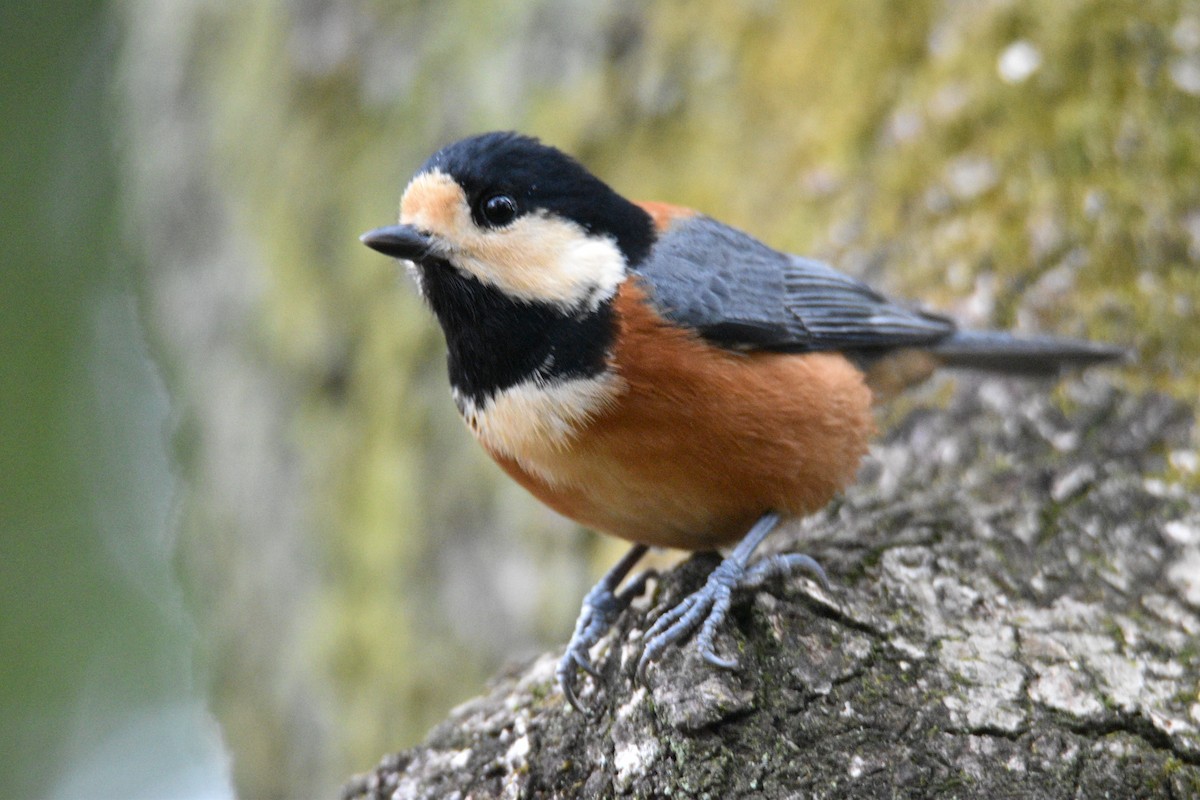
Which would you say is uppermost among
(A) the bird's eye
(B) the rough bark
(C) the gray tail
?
(A) the bird's eye

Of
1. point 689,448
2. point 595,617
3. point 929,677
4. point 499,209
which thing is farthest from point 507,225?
point 929,677

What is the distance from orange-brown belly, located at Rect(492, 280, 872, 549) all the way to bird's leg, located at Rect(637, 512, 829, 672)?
0.71ft

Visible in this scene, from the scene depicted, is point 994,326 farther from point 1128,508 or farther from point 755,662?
point 755,662

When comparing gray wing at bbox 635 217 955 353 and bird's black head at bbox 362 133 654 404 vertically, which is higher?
bird's black head at bbox 362 133 654 404

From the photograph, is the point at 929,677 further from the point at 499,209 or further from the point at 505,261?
the point at 499,209

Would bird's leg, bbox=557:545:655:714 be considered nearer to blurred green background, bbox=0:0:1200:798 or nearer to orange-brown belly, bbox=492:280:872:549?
orange-brown belly, bbox=492:280:872:549

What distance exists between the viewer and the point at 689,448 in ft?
8.71

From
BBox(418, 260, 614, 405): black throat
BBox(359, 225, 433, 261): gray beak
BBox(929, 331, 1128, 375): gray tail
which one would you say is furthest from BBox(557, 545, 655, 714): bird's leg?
BBox(929, 331, 1128, 375): gray tail

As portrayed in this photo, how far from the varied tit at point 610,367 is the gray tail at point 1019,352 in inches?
24.3

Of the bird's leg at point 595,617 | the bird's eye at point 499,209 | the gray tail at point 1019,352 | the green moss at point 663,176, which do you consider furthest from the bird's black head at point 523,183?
the green moss at point 663,176

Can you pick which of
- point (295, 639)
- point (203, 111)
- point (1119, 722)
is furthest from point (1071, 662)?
point (203, 111)

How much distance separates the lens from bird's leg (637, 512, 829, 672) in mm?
2250

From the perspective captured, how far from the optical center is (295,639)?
5.14 metres

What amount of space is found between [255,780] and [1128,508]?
434cm
